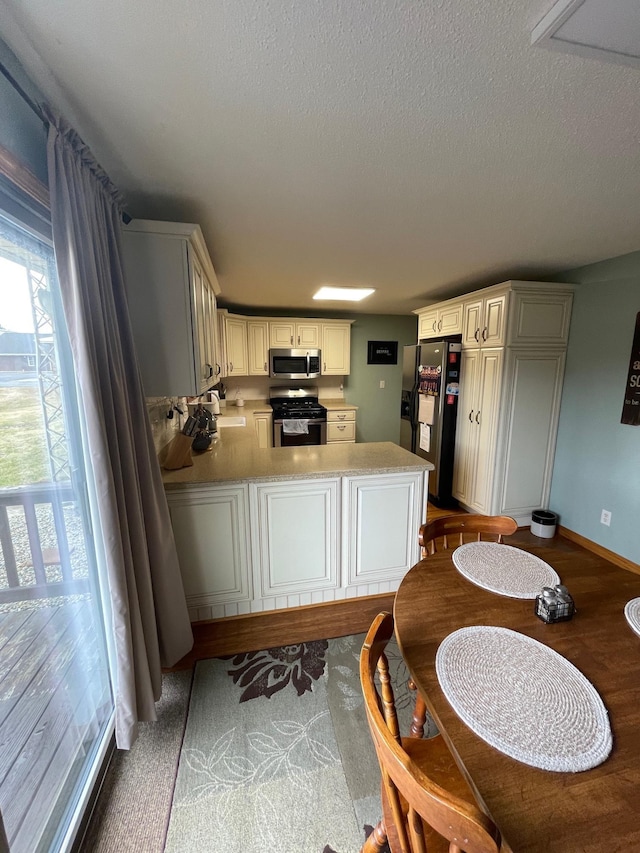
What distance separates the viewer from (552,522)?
3039 millimetres

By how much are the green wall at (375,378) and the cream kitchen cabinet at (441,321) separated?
1076 millimetres

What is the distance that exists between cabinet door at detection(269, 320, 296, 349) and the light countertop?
2.29 meters

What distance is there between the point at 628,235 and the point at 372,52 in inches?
85.2

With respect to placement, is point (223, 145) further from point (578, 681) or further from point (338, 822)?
point (338, 822)

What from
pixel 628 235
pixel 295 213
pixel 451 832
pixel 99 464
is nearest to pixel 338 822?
pixel 451 832

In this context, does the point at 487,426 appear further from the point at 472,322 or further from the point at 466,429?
the point at 472,322

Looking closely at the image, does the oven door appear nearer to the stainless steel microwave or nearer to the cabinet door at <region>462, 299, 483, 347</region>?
the stainless steel microwave

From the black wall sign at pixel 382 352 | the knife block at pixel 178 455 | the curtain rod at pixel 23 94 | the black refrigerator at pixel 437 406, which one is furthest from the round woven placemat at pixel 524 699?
the black wall sign at pixel 382 352

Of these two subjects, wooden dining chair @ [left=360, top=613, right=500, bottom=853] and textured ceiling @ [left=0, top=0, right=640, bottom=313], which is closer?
wooden dining chair @ [left=360, top=613, right=500, bottom=853]

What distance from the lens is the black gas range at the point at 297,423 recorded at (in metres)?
4.40

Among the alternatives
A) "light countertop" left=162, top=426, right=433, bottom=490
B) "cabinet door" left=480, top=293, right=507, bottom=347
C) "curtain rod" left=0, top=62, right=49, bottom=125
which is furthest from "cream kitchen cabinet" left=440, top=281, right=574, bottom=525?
"curtain rod" left=0, top=62, right=49, bottom=125

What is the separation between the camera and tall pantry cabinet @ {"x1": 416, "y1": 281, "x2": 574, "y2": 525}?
288 cm

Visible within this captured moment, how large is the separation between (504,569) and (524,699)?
0.56 meters

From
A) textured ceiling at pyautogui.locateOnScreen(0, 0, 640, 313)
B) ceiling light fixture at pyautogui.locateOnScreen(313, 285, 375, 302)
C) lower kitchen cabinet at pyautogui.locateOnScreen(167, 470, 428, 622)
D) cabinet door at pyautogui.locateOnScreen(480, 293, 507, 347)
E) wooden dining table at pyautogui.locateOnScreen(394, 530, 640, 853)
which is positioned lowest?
lower kitchen cabinet at pyautogui.locateOnScreen(167, 470, 428, 622)
